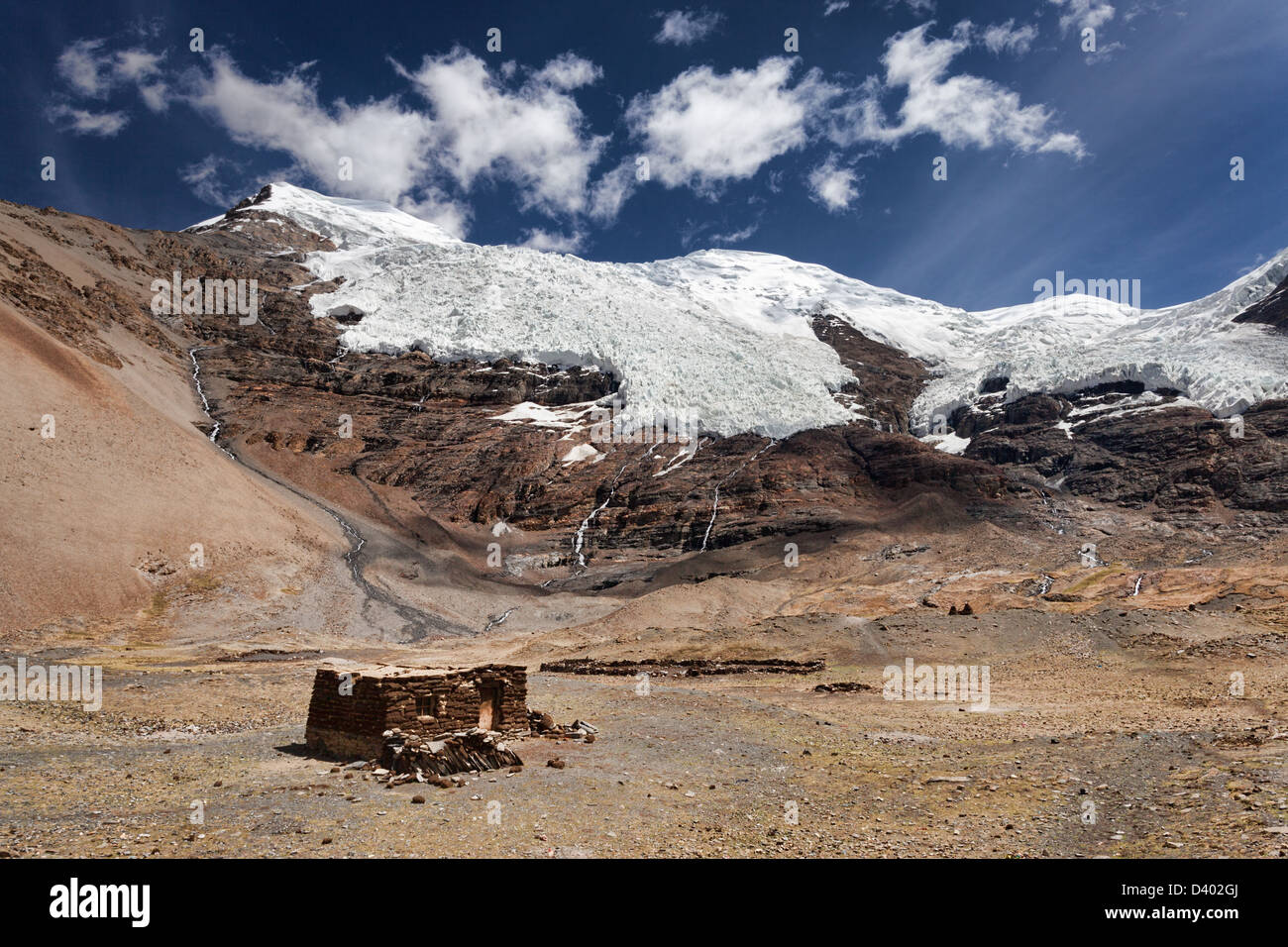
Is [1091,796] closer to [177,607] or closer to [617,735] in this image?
[617,735]

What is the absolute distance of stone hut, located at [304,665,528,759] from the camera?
1365 centimetres

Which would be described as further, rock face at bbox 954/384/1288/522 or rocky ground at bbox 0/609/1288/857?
rock face at bbox 954/384/1288/522

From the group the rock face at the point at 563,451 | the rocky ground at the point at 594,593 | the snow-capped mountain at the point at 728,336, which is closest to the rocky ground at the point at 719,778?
the rocky ground at the point at 594,593

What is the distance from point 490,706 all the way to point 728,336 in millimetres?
137007

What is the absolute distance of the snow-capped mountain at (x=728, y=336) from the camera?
111250 millimetres

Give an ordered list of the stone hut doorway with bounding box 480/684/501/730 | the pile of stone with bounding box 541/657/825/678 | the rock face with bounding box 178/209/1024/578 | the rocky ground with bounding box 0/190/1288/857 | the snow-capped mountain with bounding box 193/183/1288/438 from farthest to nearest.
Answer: the snow-capped mountain with bounding box 193/183/1288/438 → the rock face with bounding box 178/209/1024/578 → the pile of stone with bounding box 541/657/825/678 → the stone hut doorway with bounding box 480/684/501/730 → the rocky ground with bounding box 0/190/1288/857

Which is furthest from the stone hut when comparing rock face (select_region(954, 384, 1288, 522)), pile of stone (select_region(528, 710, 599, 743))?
rock face (select_region(954, 384, 1288, 522))

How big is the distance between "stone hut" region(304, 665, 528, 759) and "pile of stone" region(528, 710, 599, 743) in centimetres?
131

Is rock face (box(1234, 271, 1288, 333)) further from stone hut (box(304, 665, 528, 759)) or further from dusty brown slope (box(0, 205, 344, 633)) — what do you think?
stone hut (box(304, 665, 528, 759))

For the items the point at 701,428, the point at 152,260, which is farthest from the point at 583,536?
the point at 152,260

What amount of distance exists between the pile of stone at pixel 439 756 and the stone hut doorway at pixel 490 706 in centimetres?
180

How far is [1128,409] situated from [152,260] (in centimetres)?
15075

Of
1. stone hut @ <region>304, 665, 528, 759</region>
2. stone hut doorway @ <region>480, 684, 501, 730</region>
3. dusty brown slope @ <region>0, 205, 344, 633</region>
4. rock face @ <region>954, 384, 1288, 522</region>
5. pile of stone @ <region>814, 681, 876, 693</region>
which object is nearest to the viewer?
stone hut @ <region>304, 665, 528, 759</region>

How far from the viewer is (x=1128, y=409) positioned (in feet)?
331
